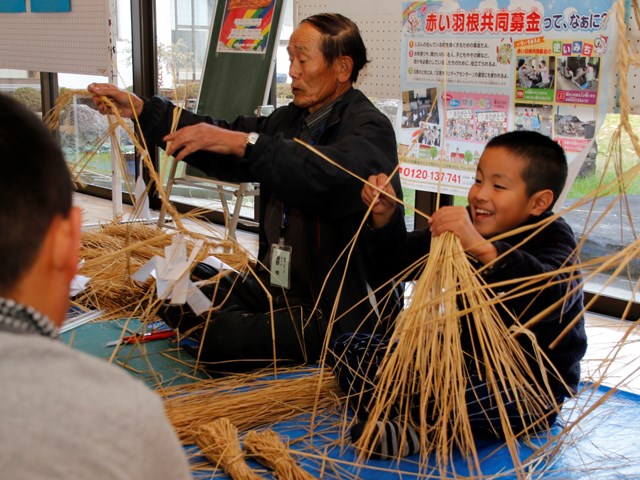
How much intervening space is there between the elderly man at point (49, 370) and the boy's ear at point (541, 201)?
143 centimetres

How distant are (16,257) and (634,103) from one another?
229 centimetres

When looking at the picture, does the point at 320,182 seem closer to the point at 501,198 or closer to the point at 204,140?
the point at 204,140

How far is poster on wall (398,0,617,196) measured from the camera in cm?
280

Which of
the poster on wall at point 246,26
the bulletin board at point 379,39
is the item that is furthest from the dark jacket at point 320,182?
the poster on wall at point 246,26

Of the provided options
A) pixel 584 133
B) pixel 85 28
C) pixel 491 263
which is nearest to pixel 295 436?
pixel 491 263

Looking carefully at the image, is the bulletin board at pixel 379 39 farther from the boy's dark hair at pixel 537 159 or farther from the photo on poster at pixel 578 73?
the boy's dark hair at pixel 537 159

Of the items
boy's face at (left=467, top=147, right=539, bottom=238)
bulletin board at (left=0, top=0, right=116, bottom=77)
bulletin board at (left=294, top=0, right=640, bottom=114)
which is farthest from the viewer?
bulletin board at (left=0, top=0, right=116, bottom=77)

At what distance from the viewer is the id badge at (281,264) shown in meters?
2.48

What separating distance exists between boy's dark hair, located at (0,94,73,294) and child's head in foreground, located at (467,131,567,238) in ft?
4.62

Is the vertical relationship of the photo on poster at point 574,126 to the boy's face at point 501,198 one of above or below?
above

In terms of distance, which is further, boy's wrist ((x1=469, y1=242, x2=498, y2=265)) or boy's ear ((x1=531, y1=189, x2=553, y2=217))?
boy's ear ((x1=531, y1=189, x2=553, y2=217))

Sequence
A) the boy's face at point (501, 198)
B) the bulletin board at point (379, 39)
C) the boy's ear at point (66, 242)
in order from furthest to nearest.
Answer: the bulletin board at point (379, 39), the boy's face at point (501, 198), the boy's ear at point (66, 242)

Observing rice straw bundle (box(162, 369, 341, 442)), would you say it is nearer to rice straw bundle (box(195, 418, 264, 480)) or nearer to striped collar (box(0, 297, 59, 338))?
rice straw bundle (box(195, 418, 264, 480))

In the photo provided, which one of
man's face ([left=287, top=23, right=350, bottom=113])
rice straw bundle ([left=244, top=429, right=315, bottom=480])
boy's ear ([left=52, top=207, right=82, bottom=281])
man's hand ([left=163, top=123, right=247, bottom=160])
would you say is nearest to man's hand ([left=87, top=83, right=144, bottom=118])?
man's hand ([left=163, top=123, right=247, bottom=160])
